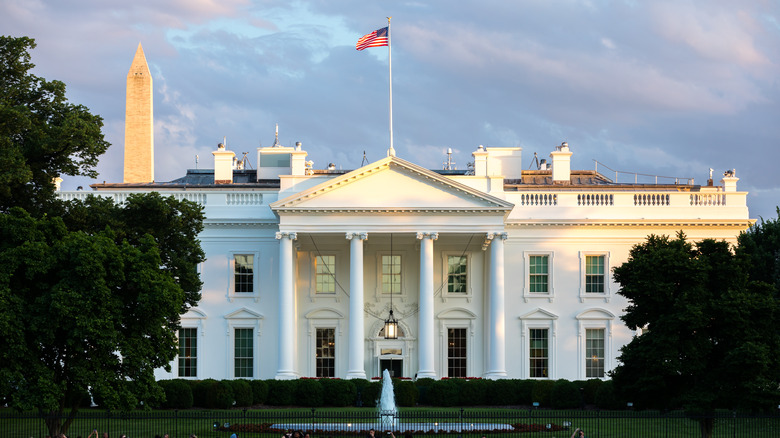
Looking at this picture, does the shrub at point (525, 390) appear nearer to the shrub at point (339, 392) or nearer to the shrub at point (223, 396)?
the shrub at point (339, 392)

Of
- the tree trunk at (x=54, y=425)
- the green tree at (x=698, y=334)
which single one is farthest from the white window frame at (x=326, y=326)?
the tree trunk at (x=54, y=425)

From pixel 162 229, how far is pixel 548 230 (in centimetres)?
2030

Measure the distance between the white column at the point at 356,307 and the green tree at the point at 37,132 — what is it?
637 inches

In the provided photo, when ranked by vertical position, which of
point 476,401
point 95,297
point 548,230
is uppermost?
point 548,230

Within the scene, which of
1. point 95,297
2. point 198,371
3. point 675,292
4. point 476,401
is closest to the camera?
point 95,297

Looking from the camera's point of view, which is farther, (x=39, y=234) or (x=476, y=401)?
(x=476, y=401)

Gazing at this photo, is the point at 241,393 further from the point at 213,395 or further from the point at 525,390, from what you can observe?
the point at 525,390

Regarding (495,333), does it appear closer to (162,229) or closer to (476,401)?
(476,401)

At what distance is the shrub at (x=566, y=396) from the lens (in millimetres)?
50281

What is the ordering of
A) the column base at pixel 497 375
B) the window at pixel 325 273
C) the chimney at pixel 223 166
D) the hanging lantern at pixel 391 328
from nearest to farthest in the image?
the column base at pixel 497 375 → the hanging lantern at pixel 391 328 → the window at pixel 325 273 → the chimney at pixel 223 166

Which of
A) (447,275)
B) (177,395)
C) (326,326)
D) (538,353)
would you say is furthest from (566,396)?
(177,395)

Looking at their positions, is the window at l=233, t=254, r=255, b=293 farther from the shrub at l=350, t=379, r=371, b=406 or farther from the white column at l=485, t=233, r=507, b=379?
the white column at l=485, t=233, r=507, b=379

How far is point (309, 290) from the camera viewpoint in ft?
187

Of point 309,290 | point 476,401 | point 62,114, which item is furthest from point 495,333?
point 62,114
